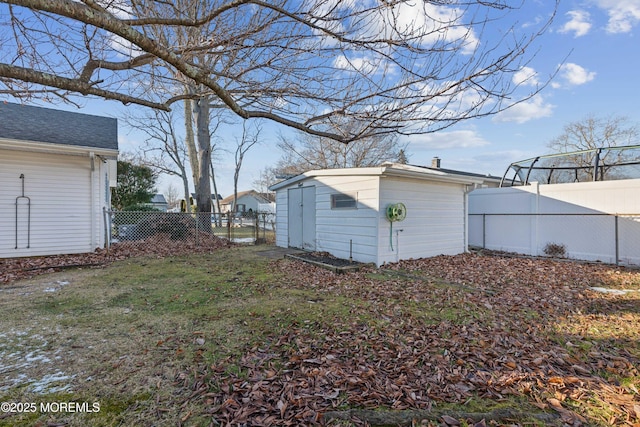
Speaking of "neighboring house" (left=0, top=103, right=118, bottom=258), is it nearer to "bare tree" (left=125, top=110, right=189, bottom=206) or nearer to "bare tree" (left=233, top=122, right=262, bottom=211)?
"bare tree" (left=125, top=110, right=189, bottom=206)

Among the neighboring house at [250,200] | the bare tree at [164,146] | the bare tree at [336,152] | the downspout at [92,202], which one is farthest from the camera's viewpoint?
the neighboring house at [250,200]

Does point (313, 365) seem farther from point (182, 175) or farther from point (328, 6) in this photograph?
point (182, 175)

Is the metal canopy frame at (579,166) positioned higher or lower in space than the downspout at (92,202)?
higher

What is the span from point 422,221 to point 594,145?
20.3m

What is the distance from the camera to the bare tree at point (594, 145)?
889 cm

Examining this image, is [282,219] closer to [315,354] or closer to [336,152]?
[315,354]

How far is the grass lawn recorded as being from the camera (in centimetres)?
203

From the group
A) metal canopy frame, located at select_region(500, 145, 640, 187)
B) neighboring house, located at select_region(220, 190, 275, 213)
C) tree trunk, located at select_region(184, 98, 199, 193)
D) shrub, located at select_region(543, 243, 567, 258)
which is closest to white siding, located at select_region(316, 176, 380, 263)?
shrub, located at select_region(543, 243, 567, 258)

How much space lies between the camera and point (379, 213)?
709cm

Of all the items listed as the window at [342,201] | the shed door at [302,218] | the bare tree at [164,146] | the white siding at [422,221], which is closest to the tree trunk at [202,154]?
the shed door at [302,218]

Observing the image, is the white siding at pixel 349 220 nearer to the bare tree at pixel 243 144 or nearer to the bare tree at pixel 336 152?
the bare tree at pixel 336 152

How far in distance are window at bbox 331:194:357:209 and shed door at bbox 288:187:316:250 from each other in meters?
0.93

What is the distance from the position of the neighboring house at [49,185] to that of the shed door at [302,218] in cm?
508

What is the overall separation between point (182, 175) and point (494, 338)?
21771 mm
